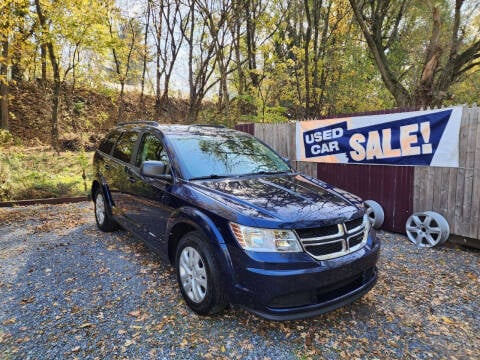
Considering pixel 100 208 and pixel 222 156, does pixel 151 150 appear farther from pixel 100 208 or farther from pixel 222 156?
pixel 100 208

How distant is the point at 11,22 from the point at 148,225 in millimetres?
7025

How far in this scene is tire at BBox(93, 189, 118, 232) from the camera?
208 inches

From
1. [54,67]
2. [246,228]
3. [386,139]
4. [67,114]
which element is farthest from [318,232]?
[67,114]

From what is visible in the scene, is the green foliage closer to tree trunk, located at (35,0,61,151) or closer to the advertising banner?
tree trunk, located at (35,0,61,151)

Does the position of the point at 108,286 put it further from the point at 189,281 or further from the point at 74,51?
the point at 74,51

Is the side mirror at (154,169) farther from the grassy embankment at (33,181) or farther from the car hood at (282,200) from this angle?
the grassy embankment at (33,181)

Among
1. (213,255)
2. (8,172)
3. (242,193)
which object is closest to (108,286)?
(213,255)

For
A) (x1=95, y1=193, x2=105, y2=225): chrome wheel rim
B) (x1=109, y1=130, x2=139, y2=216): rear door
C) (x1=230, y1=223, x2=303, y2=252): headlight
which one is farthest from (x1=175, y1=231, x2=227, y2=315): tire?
(x1=95, y1=193, x2=105, y2=225): chrome wheel rim

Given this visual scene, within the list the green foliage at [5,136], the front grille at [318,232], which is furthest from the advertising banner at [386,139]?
the green foliage at [5,136]

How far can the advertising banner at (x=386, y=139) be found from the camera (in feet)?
15.2

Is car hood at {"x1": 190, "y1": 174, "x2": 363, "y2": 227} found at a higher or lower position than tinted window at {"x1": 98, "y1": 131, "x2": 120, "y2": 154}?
lower

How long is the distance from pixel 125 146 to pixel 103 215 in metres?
1.42

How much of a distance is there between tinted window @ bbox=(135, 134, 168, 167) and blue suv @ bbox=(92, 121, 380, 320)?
2 centimetres

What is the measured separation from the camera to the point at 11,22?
749 centimetres
